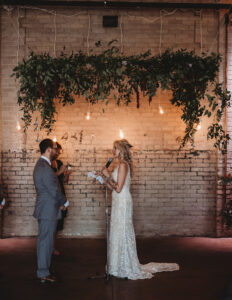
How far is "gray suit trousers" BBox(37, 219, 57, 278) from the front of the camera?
14.8 feet

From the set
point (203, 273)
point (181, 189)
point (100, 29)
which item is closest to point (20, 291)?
point (203, 273)

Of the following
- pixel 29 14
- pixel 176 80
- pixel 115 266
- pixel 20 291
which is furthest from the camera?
pixel 29 14

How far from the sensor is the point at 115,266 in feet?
15.5

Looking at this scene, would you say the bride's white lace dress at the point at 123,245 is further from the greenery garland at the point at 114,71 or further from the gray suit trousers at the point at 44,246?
the greenery garland at the point at 114,71

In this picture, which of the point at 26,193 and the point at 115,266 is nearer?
the point at 115,266

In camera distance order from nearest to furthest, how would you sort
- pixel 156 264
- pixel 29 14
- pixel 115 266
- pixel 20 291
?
pixel 20 291 → pixel 115 266 → pixel 156 264 → pixel 29 14

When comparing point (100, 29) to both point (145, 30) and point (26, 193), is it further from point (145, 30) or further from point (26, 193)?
point (26, 193)

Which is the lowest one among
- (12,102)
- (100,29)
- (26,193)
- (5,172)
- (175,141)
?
(26,193)

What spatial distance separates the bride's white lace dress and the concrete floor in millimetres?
158

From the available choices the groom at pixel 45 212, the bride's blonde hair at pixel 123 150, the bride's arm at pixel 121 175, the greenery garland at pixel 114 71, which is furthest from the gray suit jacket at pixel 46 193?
the greenery garland at pixel 114 71

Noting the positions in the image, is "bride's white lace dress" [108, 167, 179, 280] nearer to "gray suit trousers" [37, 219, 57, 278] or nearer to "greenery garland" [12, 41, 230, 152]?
"gray suit trousers" [37, 219, 57, 278]

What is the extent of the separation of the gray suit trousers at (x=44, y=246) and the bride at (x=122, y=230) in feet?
2.90

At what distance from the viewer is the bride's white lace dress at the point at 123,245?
468 cm

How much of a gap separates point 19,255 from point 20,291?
149 centimetres
